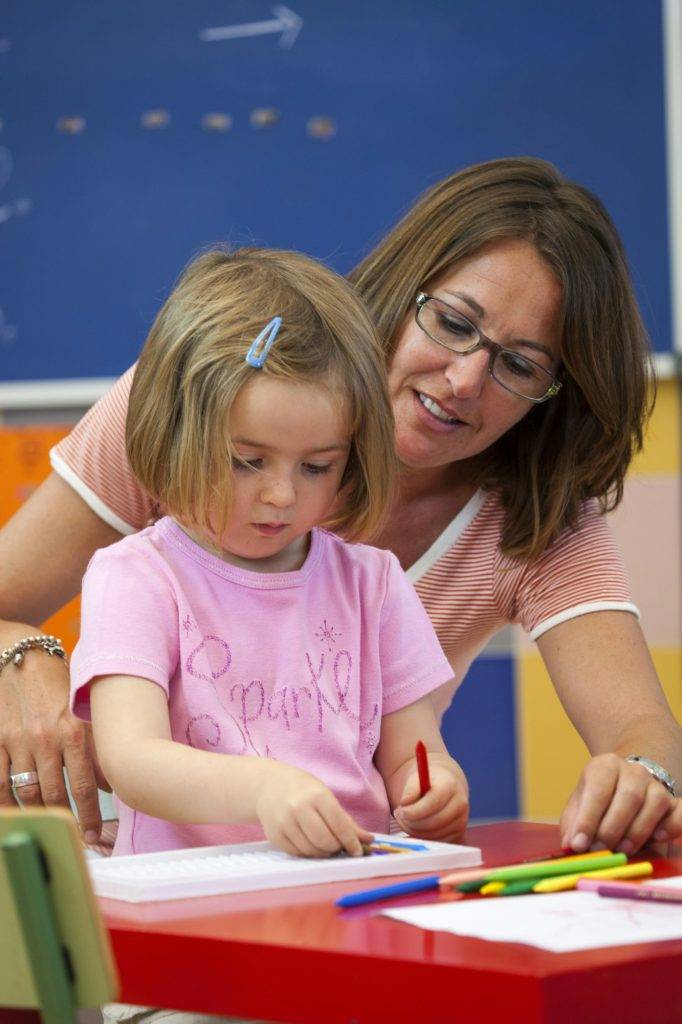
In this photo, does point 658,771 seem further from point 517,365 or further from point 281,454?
point 517,365

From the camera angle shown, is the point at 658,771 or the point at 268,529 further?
the point at 658,771

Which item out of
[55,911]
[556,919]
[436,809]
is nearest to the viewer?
[55,911]

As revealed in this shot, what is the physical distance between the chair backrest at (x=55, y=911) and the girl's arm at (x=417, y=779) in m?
0.47

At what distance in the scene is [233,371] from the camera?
43.7 inches

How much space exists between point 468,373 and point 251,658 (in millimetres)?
553

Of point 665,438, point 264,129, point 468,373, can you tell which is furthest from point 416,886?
point 264,129

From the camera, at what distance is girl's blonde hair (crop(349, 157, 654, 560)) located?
164cm

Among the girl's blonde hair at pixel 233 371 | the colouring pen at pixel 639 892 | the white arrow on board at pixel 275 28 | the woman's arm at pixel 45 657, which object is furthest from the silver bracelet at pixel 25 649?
the white arrow on board at pixel 275 28

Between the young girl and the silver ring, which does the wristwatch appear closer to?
the young girl

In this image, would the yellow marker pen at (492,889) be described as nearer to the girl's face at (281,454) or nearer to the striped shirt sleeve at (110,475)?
the girl's face at (281,454)

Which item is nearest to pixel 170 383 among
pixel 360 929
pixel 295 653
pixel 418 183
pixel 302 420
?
pixel 302 420

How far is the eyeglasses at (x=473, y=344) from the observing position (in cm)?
161

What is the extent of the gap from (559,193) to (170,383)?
29.9 inches

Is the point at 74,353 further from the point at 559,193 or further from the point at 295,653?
the point at 295,653
